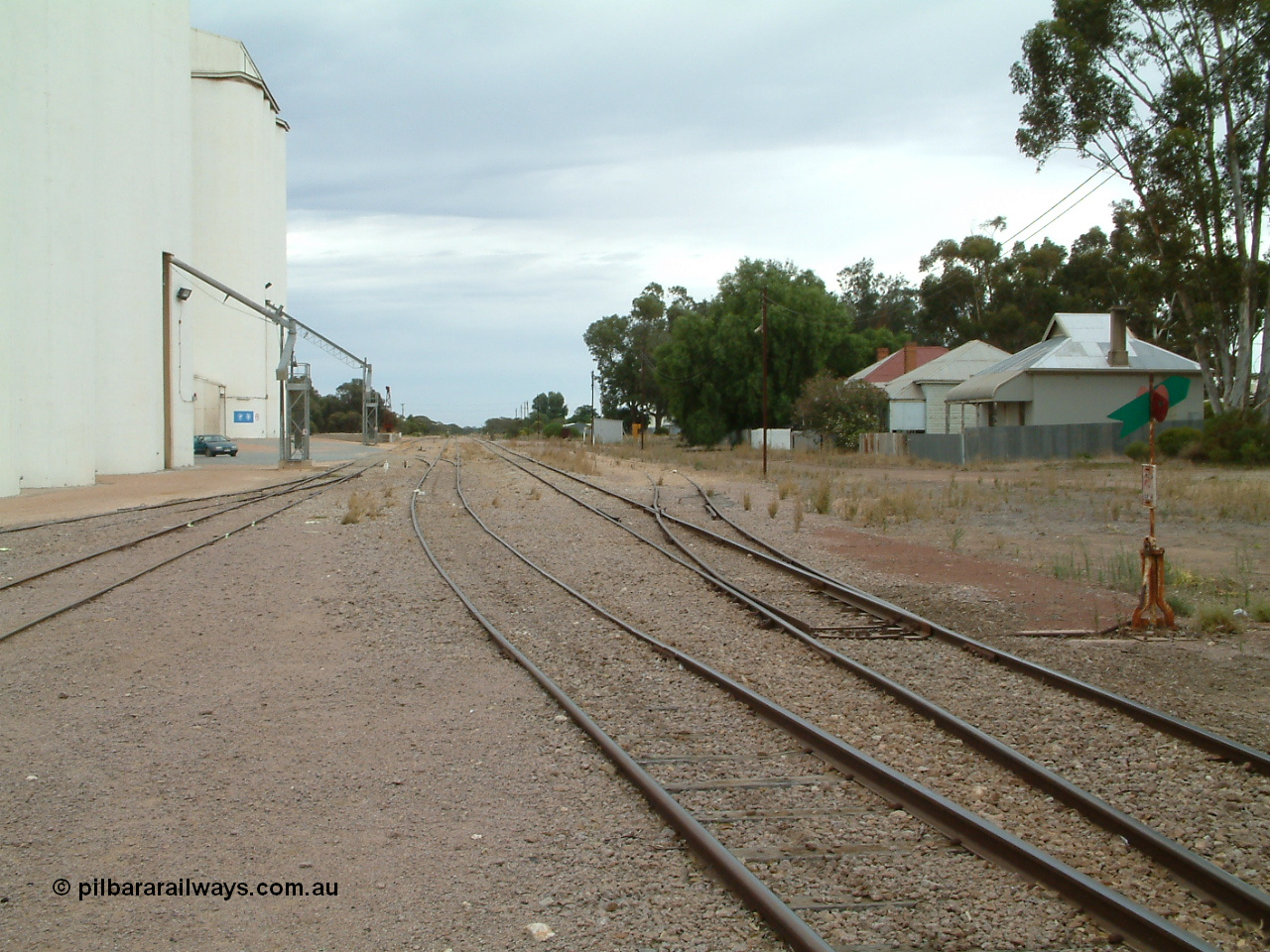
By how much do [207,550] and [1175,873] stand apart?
14.5 metres

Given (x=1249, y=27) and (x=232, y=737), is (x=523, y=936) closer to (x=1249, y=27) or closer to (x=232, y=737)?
(x=232, y=737)

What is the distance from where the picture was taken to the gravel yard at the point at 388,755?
4.14m

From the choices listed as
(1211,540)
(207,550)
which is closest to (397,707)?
(207,550)

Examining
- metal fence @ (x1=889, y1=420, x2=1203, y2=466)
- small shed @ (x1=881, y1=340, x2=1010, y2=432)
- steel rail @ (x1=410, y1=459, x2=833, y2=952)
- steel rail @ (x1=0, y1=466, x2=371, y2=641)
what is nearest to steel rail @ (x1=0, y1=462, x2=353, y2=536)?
steel rail @ (x1=0, y1=466, x2=371, y2=641)

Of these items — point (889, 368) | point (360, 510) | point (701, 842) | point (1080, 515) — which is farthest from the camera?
point (889, 368)

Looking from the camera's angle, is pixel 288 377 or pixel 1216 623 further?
pixel 288 377

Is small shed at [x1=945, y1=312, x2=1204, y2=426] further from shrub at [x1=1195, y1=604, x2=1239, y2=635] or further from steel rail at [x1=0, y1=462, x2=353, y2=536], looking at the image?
shrub at [x1=1195, y1=604, x2=1239, y2=635]

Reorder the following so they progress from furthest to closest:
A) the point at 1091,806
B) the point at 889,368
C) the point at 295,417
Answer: the point at 889,368, the point at 295,417, the point at 1091,806

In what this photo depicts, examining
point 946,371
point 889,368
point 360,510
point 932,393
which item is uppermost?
point 889,368

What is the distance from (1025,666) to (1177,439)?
35.1 metres

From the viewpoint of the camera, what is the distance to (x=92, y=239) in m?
31.8

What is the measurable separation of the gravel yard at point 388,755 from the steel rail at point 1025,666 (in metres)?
0.30

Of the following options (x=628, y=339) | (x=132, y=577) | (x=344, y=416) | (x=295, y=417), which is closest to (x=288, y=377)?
(x=295, y=417)

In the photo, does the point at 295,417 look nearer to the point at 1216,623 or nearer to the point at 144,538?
the point at 144,538
